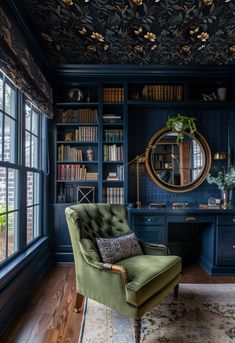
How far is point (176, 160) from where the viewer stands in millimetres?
3621

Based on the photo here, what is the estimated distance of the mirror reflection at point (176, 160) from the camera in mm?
3607

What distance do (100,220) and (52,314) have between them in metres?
0.95

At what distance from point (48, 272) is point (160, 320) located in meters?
1.64

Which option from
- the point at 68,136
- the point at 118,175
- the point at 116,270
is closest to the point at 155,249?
the point at 116,270

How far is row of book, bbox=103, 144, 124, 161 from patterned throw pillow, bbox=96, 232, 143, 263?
4.20 feet

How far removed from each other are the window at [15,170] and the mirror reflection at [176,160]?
173 centimetres

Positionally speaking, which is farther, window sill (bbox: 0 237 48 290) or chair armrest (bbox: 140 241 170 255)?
chair armrest (bbox: 140 241 170 255)

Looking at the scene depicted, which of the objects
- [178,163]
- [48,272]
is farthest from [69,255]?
[178,163]

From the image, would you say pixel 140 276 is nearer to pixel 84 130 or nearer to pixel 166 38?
pixel 84 130

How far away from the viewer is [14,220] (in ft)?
8.16

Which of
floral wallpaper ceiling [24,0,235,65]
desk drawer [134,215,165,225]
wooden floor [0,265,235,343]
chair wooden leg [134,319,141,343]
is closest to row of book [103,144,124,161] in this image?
desk drawer [134,215,165,225]

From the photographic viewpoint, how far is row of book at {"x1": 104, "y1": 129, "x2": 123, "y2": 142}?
349 centimetres

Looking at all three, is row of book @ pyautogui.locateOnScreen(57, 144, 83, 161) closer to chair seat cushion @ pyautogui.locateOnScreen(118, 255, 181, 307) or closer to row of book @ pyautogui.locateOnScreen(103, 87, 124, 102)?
row of book @ pyautogui.locateOnScreen(103, 87, 124, 102)

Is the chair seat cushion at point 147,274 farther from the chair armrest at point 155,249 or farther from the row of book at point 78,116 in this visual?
the row of book at point 78,116
